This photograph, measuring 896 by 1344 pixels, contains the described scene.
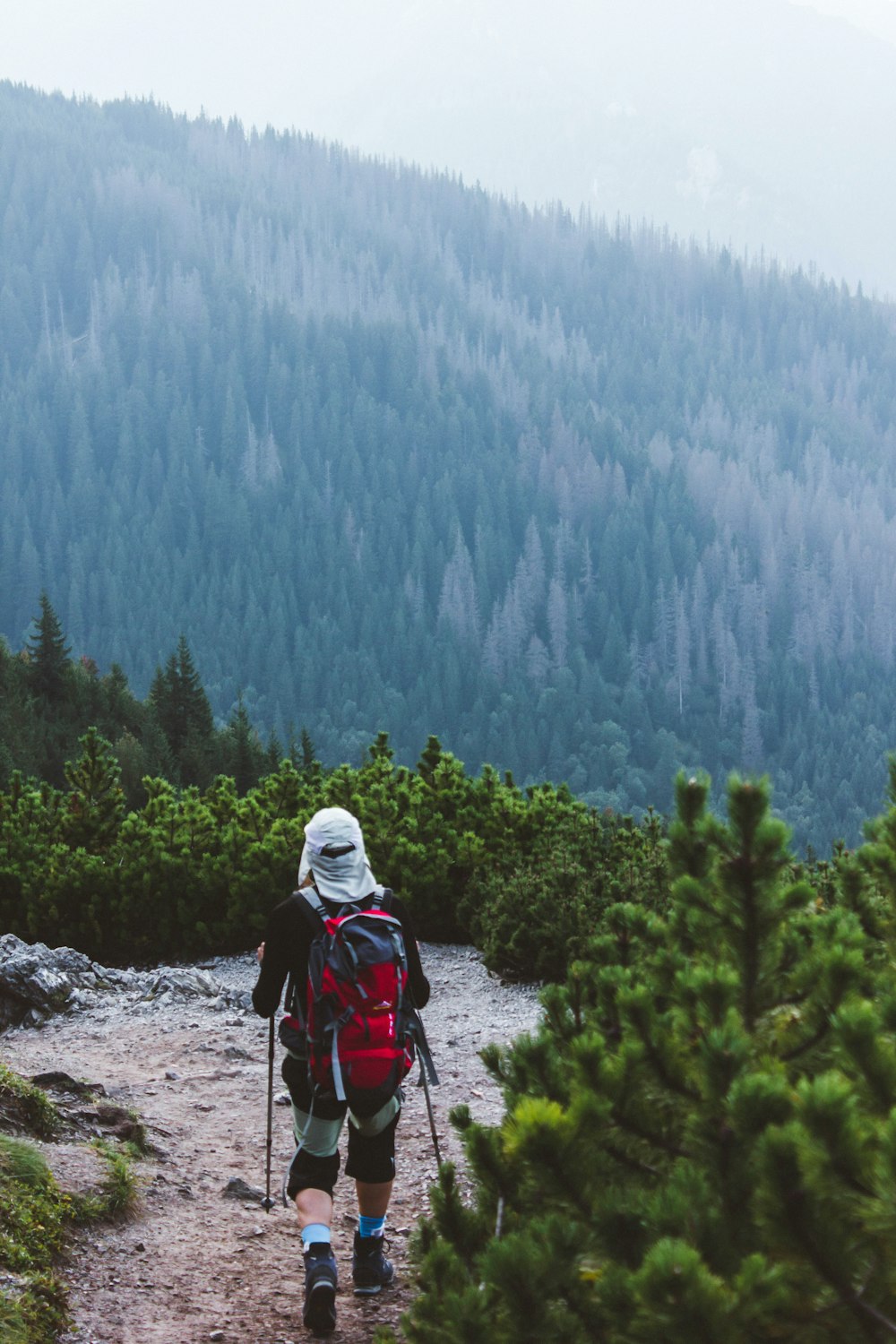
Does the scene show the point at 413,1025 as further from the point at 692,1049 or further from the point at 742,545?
the point at 742,545

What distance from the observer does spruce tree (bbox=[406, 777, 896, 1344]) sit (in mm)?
1815

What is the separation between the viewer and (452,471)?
118 metres

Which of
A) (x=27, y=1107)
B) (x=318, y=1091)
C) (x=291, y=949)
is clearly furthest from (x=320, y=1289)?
(x=27, y=1107)

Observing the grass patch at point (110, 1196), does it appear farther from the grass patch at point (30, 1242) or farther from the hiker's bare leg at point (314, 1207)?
the hiker's bare leg at point (314, 1207)

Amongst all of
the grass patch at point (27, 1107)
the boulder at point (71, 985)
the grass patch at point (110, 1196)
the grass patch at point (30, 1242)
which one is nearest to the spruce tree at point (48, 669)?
the boulder at point (71, 985)

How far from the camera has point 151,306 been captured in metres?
136

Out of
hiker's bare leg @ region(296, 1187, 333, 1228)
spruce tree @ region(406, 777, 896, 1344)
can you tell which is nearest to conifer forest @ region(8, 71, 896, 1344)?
spruce tree @ region(406, 777, 896, 1344)

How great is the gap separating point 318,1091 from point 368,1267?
0.87 meters

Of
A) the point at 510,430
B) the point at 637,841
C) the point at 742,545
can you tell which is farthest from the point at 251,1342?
the point at 510,430

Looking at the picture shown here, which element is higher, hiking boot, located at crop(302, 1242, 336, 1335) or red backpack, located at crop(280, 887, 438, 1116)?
red backpack, located at crop(280, 887, 438, 1116)

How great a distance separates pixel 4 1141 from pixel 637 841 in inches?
261

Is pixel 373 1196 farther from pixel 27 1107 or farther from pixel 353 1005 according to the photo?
pixel 27 1107

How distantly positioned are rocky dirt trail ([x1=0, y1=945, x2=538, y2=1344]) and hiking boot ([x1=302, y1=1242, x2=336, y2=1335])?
0.40 ft

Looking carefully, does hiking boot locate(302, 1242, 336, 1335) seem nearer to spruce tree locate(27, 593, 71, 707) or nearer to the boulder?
the boulder
